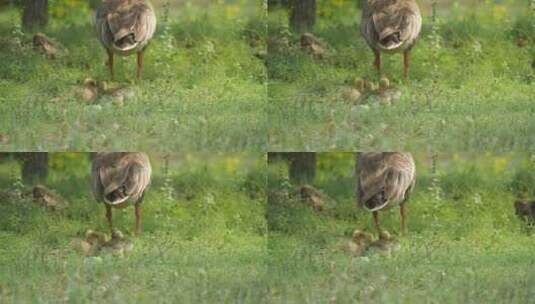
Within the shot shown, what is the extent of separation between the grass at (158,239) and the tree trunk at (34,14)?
74 centimetres

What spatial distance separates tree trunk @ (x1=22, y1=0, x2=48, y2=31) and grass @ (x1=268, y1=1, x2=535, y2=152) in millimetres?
1240

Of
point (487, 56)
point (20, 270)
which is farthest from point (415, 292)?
point (20, 270)

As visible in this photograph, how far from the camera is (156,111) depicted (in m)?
5.55

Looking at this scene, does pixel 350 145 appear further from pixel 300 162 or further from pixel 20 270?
pixel 20 270

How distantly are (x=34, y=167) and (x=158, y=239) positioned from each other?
778mm

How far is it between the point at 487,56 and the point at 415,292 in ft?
4.37

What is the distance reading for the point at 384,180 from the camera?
5.54m

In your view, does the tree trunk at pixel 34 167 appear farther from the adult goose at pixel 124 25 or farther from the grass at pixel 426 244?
the grass at pixel 426 244

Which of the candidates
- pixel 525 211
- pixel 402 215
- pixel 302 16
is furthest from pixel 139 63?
pixel 525 211

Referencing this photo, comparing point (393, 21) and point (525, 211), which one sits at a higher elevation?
point (393, 21)

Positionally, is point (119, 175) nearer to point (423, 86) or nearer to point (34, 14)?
point (34, 14)

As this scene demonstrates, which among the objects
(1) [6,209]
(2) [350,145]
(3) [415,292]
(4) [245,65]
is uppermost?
(4) [245,65]

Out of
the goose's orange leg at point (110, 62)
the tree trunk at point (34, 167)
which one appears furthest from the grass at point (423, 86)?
the tree trunk at point (34, 167)

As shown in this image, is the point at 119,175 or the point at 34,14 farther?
the point at 34,14
